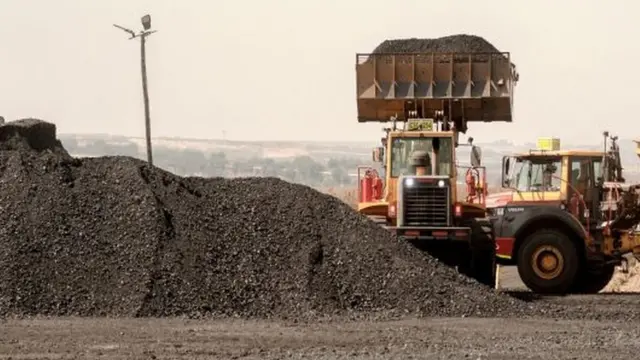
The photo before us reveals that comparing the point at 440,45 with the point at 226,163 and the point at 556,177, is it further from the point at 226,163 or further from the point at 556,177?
the point at 226,163

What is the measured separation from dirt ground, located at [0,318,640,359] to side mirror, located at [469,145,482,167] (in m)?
4.64

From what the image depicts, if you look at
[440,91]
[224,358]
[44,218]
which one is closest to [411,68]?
[440,91]

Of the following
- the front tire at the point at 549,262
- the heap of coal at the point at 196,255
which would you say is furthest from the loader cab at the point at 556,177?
the heap of coal at the point at 196,255

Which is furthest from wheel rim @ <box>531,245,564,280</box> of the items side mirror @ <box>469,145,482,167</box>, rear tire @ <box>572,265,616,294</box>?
side mirror @ <box>469,145,482,167</box>

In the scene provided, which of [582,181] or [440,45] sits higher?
[440,45]

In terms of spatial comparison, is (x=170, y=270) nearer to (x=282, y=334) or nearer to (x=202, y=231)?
(x=202, y=231)

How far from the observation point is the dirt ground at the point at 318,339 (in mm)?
13680

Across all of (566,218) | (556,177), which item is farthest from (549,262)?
(556,177)

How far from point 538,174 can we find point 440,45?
12.4 ft

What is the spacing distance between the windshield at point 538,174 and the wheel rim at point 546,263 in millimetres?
1536

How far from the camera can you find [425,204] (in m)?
21.0

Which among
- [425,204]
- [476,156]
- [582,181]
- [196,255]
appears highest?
[476,156]

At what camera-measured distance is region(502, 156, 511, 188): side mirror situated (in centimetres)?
2328

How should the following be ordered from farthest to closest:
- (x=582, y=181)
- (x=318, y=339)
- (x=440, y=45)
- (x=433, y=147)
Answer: (x=440, y=45) → (x=582, y=181) → (x=433, y=147) → (x=318, y=339)
